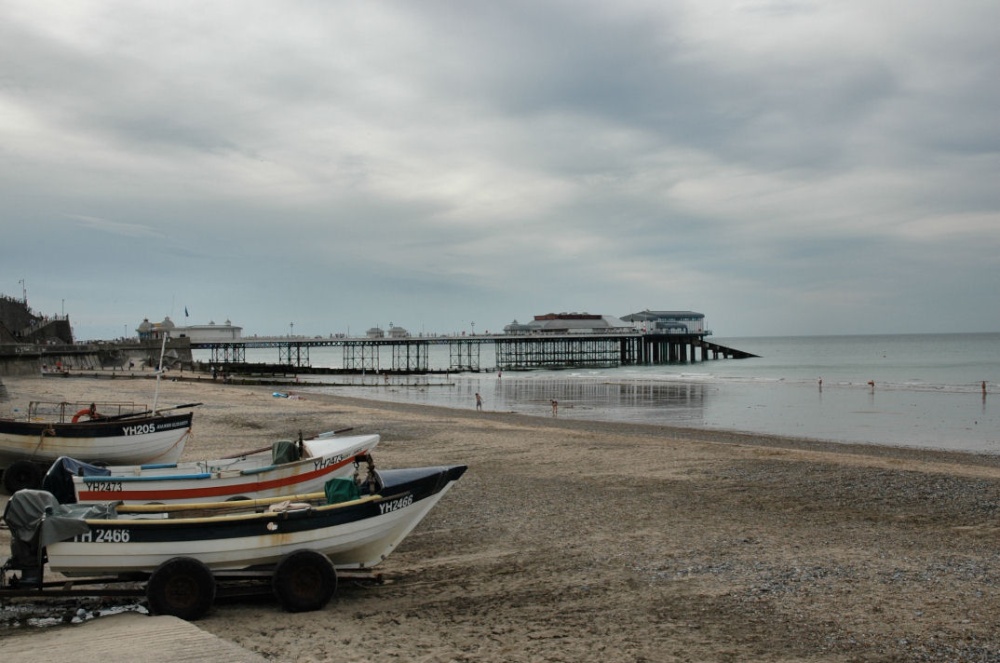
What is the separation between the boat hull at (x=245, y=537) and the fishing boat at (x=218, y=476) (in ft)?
3.87

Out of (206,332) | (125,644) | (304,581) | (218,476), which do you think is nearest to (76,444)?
(218,476)

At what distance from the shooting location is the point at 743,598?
773cm

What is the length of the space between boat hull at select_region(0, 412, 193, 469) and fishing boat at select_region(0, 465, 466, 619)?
671 centimetres

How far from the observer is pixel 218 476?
969cm

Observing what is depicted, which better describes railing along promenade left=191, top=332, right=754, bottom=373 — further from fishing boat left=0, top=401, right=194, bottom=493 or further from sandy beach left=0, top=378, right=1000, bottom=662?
sandy beach left=0, top=378, right=1000, bottom=662

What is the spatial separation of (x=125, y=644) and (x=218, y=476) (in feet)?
12.2

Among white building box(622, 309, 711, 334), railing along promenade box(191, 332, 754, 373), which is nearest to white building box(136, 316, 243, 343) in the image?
railing along promenade box(191, 332, 754, 373)

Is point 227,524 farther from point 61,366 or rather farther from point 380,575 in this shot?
point 61,366

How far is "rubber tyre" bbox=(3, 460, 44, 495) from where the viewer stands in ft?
41.9

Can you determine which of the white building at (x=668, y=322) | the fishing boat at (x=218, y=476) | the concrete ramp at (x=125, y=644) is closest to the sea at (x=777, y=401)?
the fishing boat at (x=218, y=476)

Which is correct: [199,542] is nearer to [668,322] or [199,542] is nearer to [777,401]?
[777,401]

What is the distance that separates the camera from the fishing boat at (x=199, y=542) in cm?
696

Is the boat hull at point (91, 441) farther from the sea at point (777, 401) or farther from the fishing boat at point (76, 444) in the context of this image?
the sea at point (777, 401)

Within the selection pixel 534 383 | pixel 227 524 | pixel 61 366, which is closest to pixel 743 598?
pixel 227 524
